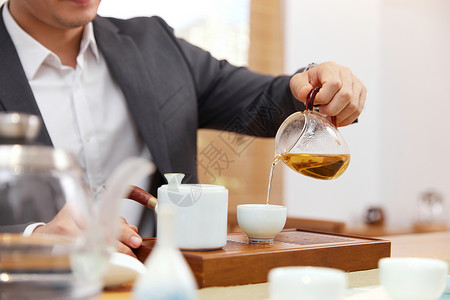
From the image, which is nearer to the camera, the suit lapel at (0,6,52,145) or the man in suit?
the suit lapel at (0,6,52,145)

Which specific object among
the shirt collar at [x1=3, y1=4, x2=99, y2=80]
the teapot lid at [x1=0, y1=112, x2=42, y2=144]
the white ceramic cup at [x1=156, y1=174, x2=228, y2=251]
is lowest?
the white ceramic cup at [x1=156, y1=174, x2=228, y2=251]

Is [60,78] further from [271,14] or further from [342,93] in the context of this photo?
[271,14]

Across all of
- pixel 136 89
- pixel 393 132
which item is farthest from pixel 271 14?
pixel 136 89

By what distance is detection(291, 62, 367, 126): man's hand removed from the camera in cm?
139

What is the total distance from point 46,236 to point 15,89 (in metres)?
1.04

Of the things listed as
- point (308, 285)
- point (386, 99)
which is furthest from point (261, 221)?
point (386, 99)

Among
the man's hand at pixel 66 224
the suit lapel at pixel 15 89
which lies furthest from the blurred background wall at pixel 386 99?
the man's hand at pixel 66 224

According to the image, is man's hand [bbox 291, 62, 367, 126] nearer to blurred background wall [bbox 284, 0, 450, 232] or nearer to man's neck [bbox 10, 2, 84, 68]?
man's neck [bbox 10, 2, 84, 68]

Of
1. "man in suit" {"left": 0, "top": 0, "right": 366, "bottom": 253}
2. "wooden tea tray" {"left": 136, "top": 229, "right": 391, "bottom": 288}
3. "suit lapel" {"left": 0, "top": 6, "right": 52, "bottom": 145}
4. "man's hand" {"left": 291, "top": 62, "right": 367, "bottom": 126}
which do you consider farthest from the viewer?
"man in suit" {"left": 0, "top": 0, "right": 366, "bottom": 253}

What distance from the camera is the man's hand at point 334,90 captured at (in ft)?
4.55

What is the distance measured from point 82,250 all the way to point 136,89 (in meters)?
1.24

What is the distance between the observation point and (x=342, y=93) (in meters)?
1.39

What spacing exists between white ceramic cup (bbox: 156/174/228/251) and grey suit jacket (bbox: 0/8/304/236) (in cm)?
75

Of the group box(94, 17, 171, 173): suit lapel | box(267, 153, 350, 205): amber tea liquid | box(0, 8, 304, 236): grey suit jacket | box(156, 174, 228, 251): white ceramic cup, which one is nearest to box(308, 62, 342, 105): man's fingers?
box(267, 153, 350, 205): amber tea liquid
